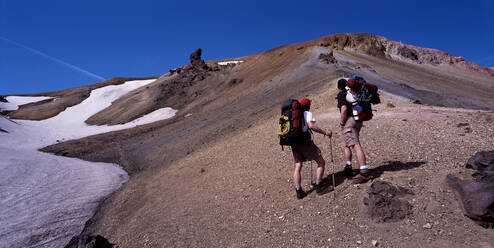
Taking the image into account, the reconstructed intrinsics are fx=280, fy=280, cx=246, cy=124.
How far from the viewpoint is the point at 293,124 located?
4.96 m

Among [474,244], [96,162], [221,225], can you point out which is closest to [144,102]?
[96,162]

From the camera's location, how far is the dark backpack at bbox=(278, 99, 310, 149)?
16.2 ft

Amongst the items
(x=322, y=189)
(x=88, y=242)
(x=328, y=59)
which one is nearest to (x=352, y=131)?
(x=322, y=189)

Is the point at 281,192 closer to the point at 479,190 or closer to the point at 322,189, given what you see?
the point at 322,189

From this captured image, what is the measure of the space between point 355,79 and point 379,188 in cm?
195

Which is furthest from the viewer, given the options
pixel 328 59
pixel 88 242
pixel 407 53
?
pixel 407 53

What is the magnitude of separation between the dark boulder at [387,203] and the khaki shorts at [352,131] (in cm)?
82

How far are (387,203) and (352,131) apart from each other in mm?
1398

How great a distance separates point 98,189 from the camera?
11391mm

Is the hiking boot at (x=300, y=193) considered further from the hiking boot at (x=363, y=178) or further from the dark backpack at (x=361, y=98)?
the dark backpack at (x=361, y=98)

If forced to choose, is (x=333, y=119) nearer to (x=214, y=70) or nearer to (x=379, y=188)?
(x=379, y=188)

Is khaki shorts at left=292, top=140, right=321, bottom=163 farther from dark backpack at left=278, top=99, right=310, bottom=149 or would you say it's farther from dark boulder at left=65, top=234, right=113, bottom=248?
dark boulder at left=65, top=234, right=113, bottom=248

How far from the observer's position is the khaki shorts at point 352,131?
5.12m

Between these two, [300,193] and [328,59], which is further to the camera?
[328,59]
